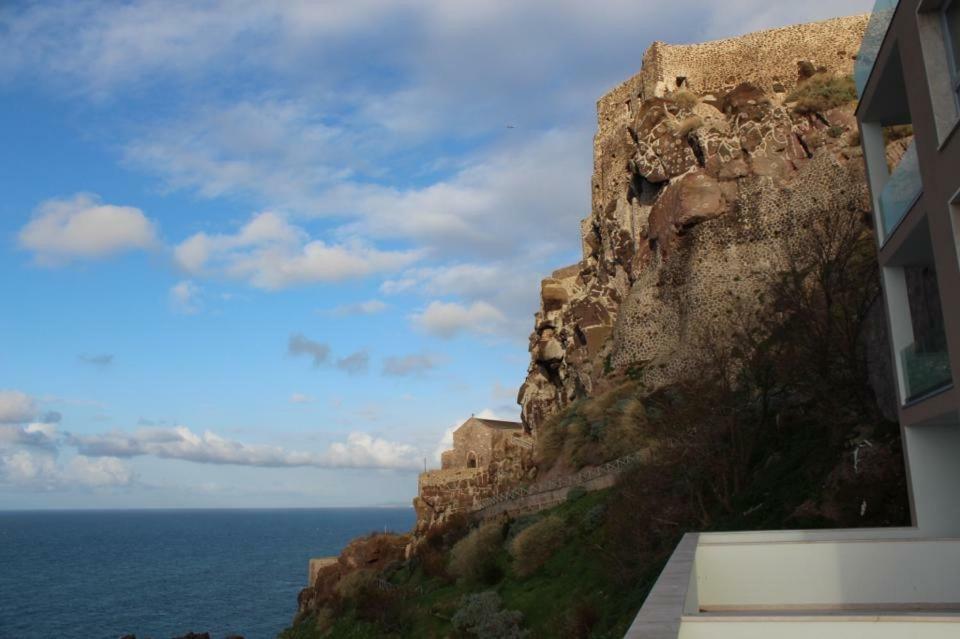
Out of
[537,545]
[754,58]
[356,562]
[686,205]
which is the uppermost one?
[754,58]

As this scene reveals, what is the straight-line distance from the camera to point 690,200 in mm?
35031

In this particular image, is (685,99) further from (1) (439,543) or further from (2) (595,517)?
(2) (595,517)

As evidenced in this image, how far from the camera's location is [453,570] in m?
27.5

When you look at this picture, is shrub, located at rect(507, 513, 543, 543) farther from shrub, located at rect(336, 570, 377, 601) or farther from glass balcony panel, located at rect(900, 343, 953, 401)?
glass balcony panel, located at rect(900, 343, 953, 401)

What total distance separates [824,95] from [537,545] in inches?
978

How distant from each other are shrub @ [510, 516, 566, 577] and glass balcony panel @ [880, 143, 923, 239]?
13908mm

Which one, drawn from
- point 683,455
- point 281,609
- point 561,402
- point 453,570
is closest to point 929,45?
point 683,455

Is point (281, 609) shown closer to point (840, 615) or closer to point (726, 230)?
point (726, 230)

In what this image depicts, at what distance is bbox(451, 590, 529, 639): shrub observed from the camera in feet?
62.6

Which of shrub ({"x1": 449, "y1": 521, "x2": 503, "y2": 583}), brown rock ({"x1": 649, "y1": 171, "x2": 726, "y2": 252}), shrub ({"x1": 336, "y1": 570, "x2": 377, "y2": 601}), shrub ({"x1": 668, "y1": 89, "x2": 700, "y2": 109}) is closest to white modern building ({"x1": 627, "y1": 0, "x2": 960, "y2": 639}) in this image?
shrub ({"x1": 449, "y1": 521, "x2": 503, "y2": 583})

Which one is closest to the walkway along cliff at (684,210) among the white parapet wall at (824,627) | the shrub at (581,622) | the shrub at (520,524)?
the shrub at (520,524)

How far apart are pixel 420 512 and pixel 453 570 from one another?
1769 cm

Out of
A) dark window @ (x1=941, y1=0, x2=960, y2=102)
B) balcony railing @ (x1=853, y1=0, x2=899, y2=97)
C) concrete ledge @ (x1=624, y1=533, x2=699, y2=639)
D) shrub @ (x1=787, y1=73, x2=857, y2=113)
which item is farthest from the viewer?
shrub @ (x1=787, y1=73, x2=857, y2=113)

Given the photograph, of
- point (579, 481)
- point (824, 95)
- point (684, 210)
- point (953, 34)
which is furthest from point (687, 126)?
point (953, 34)
